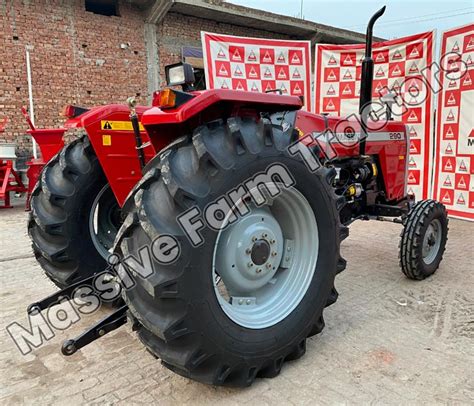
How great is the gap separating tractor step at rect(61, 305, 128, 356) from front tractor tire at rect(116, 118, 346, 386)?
250 millimetres

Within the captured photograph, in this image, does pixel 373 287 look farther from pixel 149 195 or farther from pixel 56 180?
pixel 56 180

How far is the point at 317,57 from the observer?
7.08 meters

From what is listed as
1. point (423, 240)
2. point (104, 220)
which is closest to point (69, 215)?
point (104, 220)

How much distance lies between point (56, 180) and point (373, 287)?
2.55 meters

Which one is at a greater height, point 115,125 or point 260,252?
point 115,125

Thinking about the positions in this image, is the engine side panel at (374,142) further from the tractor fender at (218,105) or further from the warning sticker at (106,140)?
the warning sticker at (106,140)

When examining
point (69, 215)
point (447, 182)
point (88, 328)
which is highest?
point (69, 215)

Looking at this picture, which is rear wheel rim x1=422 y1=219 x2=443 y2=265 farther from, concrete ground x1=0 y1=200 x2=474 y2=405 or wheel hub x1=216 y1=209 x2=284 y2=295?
wheel hub x1=216 y1=209 x2=284 y2=295

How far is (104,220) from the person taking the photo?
2943 mm

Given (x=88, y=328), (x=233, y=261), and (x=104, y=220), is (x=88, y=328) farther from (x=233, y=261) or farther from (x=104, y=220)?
(x=104, y=220)

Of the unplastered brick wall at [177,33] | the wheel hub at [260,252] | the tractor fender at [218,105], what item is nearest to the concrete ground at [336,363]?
the wheel hub at [260,252]

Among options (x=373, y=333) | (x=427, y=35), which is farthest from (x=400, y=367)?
(x=427, y=35)

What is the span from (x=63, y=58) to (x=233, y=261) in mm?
8764

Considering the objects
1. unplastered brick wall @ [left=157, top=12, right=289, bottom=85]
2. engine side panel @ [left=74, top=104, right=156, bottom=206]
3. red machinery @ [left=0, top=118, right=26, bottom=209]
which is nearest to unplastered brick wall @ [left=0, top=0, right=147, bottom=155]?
unplastered brick wall @ [left=157, top=12, right=289, bottom=85]
